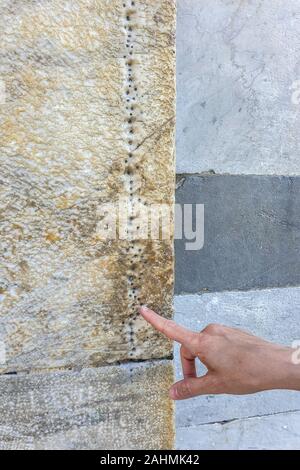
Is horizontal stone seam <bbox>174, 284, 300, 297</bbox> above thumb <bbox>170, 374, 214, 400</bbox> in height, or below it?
above

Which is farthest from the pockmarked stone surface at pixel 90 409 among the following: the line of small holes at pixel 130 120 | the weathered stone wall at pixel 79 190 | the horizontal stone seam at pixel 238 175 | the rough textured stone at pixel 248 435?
the horizontal stone seam at pixel 238 175

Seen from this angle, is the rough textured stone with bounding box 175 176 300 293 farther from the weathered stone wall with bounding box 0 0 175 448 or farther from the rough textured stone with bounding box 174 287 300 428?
the weathered stone wall with bounding box 0 0 175 448

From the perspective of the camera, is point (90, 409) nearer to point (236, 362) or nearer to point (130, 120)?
point (236, 362)

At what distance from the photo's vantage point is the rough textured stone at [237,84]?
2.03m

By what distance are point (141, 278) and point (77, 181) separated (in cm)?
39

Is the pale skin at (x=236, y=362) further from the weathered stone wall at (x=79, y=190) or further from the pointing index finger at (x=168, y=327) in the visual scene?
the weathered stone wall at (x=79, y=190)

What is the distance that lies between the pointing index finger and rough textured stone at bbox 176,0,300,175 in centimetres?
75

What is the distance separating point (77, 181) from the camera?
57.9 inches

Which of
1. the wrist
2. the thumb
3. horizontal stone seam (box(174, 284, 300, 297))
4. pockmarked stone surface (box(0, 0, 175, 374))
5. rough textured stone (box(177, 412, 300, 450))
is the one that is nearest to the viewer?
the wrist

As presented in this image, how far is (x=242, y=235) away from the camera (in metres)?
2.18

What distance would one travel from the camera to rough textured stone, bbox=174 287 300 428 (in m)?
2.16

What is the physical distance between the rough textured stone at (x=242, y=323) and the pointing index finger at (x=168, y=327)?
1.91 ft

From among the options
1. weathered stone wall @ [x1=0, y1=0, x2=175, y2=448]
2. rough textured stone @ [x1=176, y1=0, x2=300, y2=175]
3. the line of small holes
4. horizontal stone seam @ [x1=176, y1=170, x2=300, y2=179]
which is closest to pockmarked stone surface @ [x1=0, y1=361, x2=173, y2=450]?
weathered stone wall @ [x1=0, y1=0, x2=175, y2=448]
